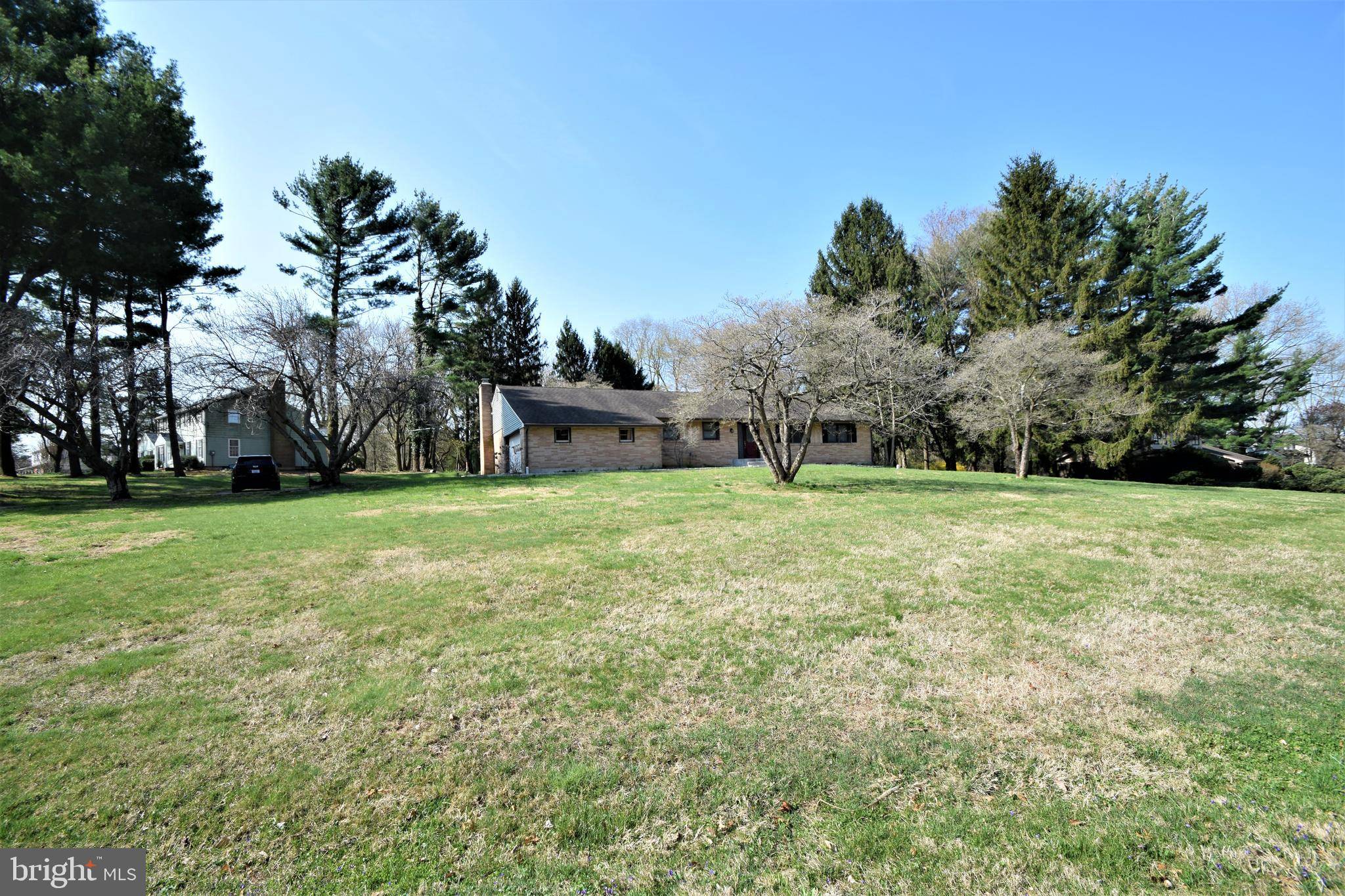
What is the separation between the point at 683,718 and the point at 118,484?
21.7 metres

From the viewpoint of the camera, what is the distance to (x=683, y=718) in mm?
3840

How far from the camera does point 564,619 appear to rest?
5781mm

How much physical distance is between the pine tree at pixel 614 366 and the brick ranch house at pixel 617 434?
30.3 ft

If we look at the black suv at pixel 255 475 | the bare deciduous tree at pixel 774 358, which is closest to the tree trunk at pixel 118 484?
the black suv at pixel 255 475

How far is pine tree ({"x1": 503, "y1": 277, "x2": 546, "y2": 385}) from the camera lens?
→ 133ft

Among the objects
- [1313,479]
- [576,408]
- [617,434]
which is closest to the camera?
[1313,479]

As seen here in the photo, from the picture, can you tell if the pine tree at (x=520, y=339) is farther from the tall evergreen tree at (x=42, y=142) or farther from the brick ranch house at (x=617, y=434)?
the tall evergreen tree at (x=42, y=142)

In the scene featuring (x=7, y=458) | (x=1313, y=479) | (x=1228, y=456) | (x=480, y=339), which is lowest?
(x=1313, y=479)

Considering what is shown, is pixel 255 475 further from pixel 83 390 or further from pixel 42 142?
pixel 42 142

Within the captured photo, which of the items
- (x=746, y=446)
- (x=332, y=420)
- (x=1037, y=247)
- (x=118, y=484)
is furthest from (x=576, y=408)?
(x=1037, y=247)

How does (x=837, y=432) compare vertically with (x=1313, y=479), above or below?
above

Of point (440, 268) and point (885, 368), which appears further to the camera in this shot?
point (440, 268)

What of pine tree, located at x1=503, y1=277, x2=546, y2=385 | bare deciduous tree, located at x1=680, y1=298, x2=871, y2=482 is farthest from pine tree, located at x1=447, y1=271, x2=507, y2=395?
bare deciduous tree, located at x1=680, y1=298, x2=871, y2=482

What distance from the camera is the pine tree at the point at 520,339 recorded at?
40469mm
